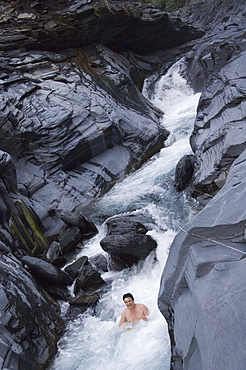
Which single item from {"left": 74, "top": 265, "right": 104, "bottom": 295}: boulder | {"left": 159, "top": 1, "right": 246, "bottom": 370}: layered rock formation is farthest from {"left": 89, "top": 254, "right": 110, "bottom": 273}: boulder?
{"left": 159, "top": 1, "right": 246, "bottom": 370}: layered rock formation

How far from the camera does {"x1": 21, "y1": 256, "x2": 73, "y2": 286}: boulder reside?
6.04 metres

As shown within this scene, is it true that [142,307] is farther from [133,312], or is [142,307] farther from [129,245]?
[129,245]

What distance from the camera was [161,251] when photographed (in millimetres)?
6250

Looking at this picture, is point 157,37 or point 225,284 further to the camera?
point 157,37

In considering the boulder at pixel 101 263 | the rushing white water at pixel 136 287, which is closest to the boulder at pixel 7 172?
the rushing white water at pixel 136 287

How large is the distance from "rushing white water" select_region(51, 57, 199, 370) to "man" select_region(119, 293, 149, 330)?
100 millimetres

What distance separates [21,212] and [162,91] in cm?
1093

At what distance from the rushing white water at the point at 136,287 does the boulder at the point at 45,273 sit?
87 cm

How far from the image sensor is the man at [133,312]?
486 cm

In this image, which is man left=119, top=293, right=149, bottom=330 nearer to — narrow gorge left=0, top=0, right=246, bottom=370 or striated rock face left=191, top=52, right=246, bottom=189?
narrow gorge left=0, top=0, right=246, bottom=370

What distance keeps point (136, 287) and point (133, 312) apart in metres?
0.91

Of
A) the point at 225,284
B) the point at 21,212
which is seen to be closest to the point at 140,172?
the point at 21,212

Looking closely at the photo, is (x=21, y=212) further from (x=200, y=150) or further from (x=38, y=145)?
(x=200, y=150)

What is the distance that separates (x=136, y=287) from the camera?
5.82m
